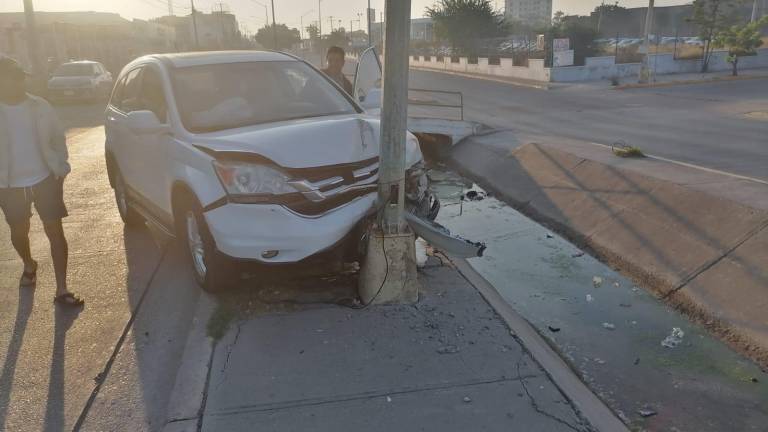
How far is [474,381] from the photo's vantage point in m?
3.62

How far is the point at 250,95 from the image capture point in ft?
17.9

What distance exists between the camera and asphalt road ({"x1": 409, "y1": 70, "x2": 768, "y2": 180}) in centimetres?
1046

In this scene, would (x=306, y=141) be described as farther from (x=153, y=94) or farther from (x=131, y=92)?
(x=131, y=92)

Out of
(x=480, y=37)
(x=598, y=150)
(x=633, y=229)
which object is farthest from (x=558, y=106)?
(x=480, y=37)

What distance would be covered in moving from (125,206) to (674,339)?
18.2 ft

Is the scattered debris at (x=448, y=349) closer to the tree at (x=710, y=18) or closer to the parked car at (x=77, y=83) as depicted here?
the parked car at (x=77, y=83)

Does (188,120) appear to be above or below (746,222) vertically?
above

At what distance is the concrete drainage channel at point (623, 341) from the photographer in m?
3.54

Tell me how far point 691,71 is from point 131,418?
119 ft

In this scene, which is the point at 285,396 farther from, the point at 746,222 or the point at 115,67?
the point at 115,67

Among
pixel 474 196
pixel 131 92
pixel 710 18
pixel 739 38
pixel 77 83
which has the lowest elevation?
pixel 474 196

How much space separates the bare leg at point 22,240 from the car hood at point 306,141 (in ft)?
5.40

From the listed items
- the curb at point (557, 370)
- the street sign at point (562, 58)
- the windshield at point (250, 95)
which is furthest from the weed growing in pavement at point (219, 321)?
the street sign at point (562, 58)

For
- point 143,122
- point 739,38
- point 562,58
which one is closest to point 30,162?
point 143,122
